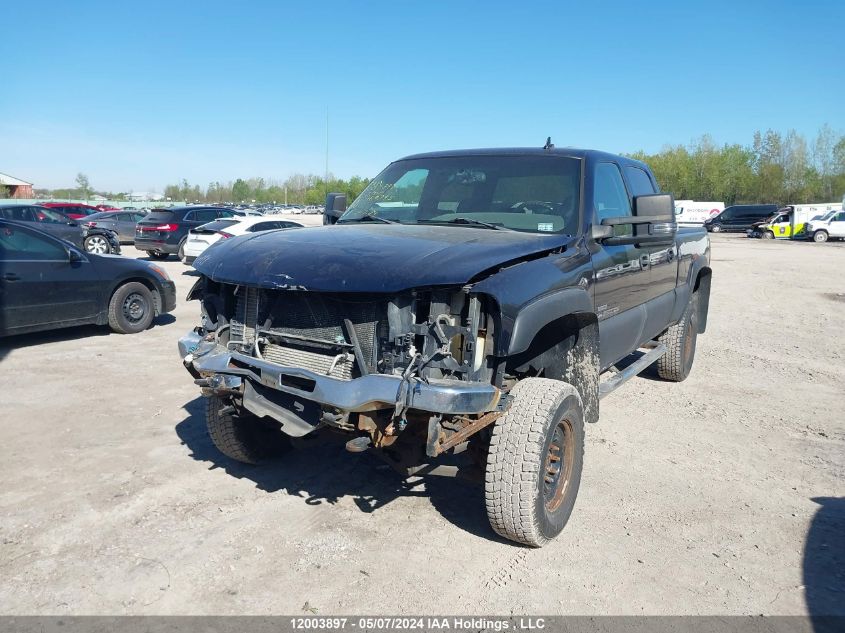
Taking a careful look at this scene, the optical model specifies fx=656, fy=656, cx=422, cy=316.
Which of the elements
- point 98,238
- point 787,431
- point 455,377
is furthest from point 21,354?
point 98,238

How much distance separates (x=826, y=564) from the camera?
3428mm

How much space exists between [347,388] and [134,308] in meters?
6.89

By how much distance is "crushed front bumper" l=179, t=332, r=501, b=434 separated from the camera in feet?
9.71

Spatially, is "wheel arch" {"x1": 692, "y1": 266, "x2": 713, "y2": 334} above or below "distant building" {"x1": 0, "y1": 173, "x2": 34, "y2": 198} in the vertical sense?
below

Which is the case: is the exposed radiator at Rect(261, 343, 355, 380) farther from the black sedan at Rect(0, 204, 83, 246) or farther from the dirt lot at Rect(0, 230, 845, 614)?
the black sedan at Rect(0, 204, 83, 246)

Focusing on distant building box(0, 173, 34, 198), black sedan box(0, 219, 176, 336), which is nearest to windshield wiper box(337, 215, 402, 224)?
black sedan box(0, 219, 176, 336)

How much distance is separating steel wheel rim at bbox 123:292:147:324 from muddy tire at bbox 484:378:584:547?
697 cm

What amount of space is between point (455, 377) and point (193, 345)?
1709 millimetres

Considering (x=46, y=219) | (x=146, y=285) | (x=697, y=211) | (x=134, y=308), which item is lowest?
(x=134, y=308)

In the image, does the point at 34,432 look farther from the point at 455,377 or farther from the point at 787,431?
the point at 787,431

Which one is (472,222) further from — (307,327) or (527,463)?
(527,463)

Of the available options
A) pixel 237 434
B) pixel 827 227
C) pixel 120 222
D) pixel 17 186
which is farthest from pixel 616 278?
pixel 17 186

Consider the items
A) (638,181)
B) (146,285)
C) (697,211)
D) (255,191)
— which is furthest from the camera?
(255,191)

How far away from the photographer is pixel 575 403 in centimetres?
366
